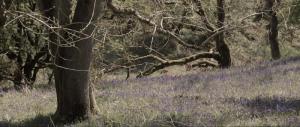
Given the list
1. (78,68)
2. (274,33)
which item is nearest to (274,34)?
(274,33)

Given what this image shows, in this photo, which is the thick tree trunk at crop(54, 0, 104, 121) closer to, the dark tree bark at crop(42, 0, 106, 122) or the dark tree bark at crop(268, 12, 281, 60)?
the dark tree bark at crop(42, 0, 106, 122)

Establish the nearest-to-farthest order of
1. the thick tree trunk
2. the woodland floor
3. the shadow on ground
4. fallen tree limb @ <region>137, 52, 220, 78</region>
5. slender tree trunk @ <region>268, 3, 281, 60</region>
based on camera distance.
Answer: the woodland floor, the thick tree trunk, the shadow on ground, fallen tree limb @ <region>137, 52, 220, 78</region>, slender tree trunk @ <region>268, 3, 281, 60</region>

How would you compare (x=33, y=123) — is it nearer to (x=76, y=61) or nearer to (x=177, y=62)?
(x=76, y=61)

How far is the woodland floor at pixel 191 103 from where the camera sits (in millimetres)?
7602

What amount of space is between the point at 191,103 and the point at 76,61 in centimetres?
207

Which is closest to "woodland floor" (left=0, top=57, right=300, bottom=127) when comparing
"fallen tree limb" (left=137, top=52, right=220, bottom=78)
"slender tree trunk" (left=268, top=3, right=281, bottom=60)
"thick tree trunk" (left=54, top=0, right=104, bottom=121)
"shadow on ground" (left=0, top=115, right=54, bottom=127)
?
"shadow on ground" (left=0, top=115, right=54, bottom=127)

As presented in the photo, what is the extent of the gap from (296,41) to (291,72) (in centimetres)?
2128

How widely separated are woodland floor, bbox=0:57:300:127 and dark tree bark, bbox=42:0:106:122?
0.36m

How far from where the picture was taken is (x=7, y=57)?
18.4 meters

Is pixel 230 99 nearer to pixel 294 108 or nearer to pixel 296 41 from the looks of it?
pixel 294 108

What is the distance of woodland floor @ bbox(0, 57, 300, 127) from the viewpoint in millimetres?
7602

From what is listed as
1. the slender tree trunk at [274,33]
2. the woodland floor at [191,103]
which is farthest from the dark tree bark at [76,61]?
the slender tree trunk at [274,33]

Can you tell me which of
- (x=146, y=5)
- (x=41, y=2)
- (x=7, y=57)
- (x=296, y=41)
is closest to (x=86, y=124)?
(x=41, y=2)

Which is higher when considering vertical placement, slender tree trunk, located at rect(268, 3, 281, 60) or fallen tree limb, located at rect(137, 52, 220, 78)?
slender tree trunk, located at rect(268, 3, 281, 60)
